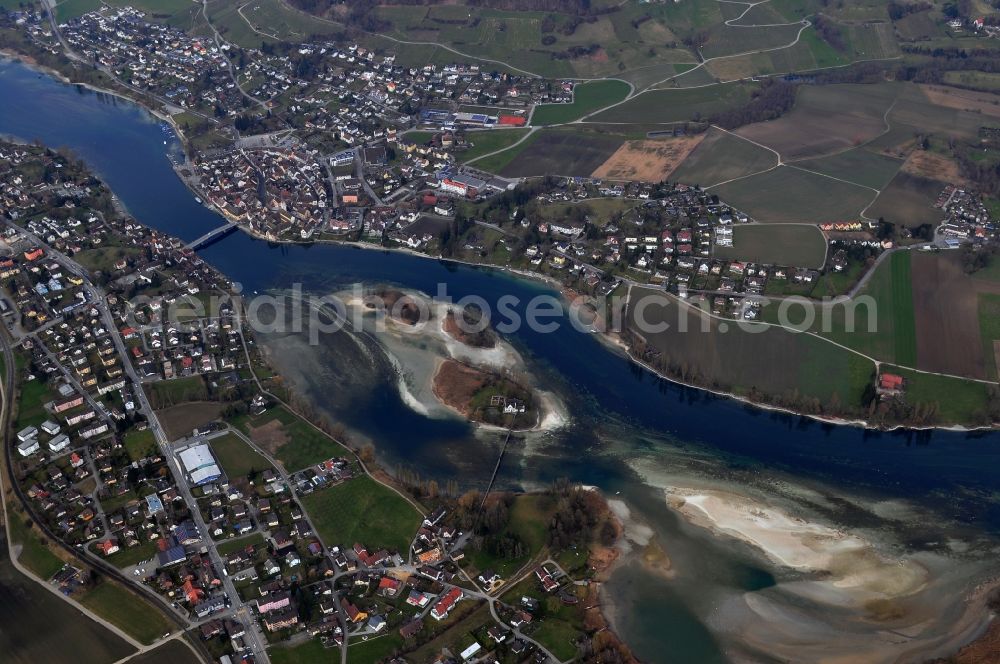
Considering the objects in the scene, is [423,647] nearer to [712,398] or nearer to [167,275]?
[712,398]

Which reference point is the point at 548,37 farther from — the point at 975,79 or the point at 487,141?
the point at 975,79

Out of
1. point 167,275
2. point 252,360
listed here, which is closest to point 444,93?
point 167,275

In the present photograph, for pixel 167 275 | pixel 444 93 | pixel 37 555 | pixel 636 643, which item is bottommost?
pixel 636 643

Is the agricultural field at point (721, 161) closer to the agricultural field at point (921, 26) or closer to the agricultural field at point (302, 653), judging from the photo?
the agricultural field at point (921, 26)

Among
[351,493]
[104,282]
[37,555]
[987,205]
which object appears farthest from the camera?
[987,205]

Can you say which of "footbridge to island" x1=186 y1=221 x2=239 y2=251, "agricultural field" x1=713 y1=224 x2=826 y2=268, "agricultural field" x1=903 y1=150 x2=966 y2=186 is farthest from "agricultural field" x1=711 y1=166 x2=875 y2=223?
"footbridge to island" x1=186 y1=221 x2=239 y2=251

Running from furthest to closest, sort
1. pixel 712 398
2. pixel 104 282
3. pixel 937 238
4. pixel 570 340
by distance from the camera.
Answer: pixel 937 238 → pixel 104 282 → pixel 570 340 → pixel 712 398

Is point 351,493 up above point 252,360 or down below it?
below
